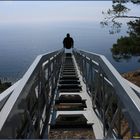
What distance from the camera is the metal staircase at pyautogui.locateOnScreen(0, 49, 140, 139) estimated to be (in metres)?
3.53

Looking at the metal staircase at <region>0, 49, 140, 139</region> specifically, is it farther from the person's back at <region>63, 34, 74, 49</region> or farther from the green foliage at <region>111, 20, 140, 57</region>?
the person's back at <region>63, 34, 74, 49</region>

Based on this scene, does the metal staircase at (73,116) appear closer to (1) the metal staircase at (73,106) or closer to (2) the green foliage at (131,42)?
(1) the metal staircase at (73,106)

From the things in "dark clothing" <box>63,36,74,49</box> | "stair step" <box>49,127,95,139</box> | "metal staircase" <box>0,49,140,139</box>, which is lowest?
"dark clothing" <box>63,36,74,49</box>

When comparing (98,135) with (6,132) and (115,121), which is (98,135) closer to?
(115,121)

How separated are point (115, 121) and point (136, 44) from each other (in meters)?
22.0

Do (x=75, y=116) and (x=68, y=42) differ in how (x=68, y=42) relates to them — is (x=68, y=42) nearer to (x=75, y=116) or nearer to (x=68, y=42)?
(x=68, y=42)

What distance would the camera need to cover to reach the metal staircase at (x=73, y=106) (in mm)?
3531

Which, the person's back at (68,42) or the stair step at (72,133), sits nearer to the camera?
the stair step at (72,133)

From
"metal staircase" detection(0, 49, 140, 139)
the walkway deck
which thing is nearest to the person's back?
"metal staircase" detection(0, 49, 140, 139)

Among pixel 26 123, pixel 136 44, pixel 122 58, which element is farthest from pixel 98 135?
pixel 122 58

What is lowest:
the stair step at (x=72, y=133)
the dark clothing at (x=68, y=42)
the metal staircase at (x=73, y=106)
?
the dark clothing at (x=68, y=42)

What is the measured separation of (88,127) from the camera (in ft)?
25.5

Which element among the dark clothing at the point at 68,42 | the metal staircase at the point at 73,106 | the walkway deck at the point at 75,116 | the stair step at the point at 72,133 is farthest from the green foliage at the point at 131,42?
the stair step at the point at 72,133

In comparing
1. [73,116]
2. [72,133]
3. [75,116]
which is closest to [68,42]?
[75,116]
